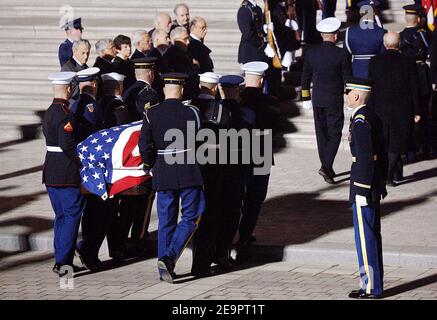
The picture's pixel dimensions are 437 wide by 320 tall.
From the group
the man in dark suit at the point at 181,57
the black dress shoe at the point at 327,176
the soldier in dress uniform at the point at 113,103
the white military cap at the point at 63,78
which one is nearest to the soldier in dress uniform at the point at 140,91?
the soldier in dress uniform at the point at 113,103

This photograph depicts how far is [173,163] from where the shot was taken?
1099 centimetres

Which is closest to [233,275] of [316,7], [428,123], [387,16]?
[428,123]

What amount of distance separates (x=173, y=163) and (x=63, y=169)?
1.01 meters

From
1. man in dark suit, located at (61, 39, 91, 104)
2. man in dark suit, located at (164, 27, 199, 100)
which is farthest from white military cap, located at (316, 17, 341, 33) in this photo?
man in dark suit, located at (61, 39, 91, 104)

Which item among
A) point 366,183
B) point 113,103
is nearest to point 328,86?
point 113,103

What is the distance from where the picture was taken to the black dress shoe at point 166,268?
36.1 feet

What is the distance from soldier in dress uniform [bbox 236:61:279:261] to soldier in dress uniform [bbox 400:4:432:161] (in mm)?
4385

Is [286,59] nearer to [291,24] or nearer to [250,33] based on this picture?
[291,24]

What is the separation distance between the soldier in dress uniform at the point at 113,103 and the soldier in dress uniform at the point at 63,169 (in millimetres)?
513

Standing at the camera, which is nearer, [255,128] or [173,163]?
[173,163]

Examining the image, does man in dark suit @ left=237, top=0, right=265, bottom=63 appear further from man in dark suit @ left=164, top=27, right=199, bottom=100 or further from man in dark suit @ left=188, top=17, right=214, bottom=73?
man in dark suit @ left=164, top=27, right=199, bottom=100

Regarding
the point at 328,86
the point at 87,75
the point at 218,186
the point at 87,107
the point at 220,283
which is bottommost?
the point at 220,283

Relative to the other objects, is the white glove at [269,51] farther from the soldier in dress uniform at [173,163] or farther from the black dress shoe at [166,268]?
the black dress shoe at [166,268]

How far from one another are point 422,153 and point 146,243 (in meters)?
5.71
